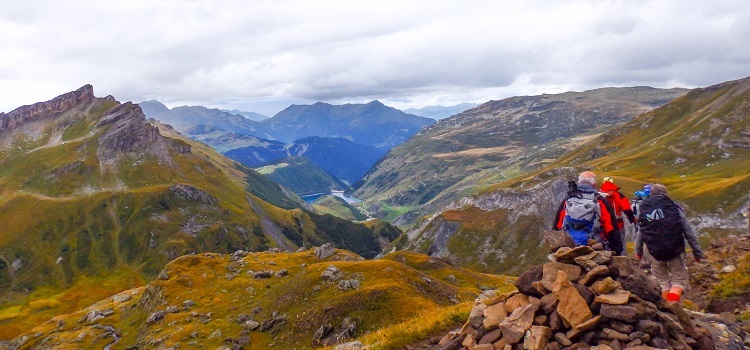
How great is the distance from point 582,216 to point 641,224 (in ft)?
11.4

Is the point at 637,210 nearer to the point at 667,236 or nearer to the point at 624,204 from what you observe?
the point at 624,204

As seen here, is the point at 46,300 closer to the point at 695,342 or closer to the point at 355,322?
the point at 355,322

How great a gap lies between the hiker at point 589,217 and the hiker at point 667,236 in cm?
172

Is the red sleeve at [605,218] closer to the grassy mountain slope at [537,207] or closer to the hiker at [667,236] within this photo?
the hiker at [667,236]

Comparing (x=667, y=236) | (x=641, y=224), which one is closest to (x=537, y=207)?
(x=641, y=224)

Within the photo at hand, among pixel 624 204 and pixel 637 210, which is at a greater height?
pixel 624 204

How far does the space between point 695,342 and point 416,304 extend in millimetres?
37415

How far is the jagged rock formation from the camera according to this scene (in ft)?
40.3

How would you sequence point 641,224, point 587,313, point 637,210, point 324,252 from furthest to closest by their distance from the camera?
point 324,252, point 637,210, point 641,224, point 587,313

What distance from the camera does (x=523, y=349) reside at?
42.9 feet

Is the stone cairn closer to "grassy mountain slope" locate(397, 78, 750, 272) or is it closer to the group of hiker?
the group of hiker

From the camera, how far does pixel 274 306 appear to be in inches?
2248

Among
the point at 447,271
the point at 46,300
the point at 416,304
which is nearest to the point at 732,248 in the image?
the point at 416,304

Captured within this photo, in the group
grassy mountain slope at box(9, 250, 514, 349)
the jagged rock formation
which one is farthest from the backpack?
grassy mountain slope at box(9, 250, 514, 349)
